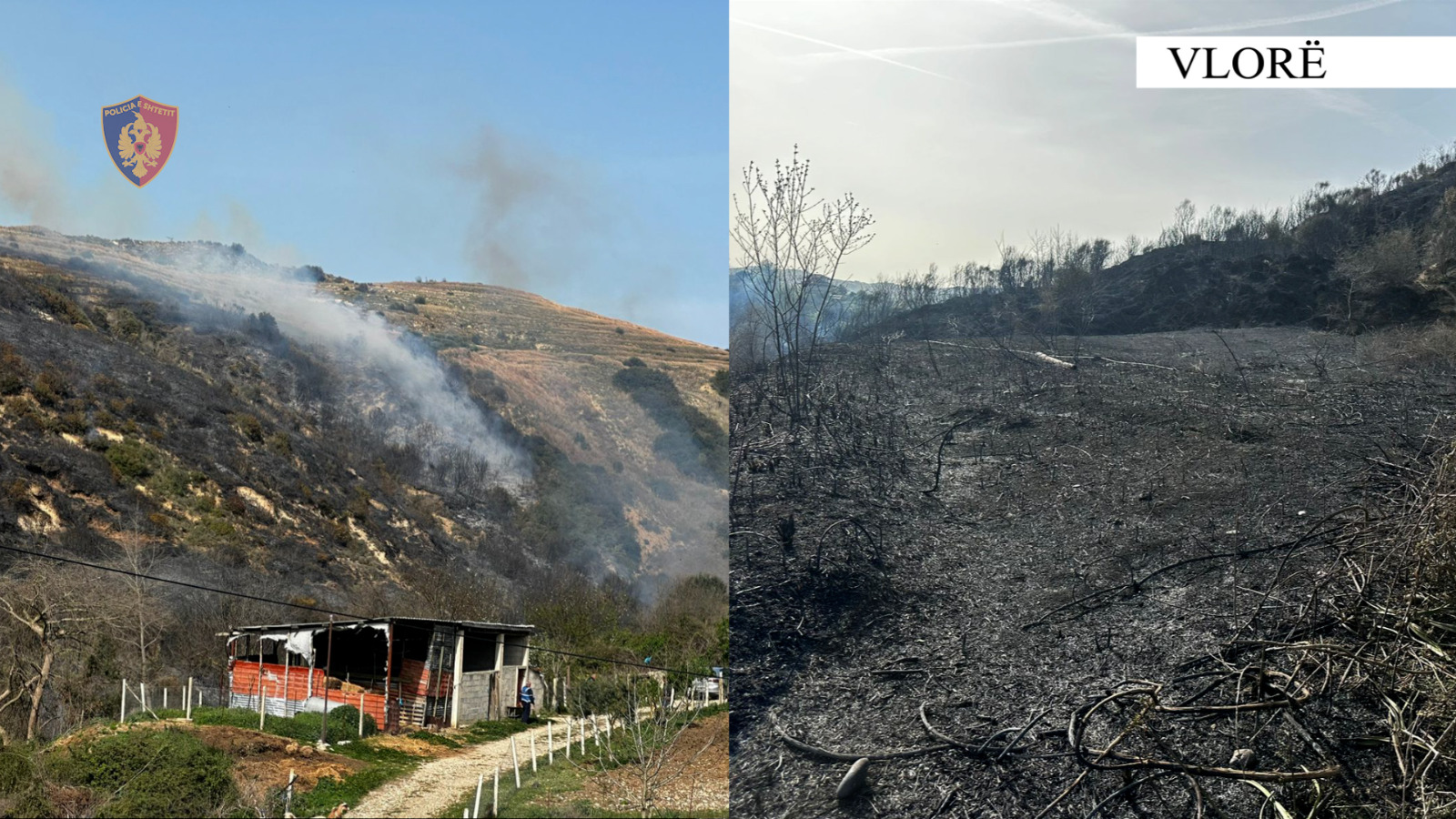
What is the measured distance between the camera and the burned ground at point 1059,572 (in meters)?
10.8

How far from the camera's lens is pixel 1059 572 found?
45.1 ft

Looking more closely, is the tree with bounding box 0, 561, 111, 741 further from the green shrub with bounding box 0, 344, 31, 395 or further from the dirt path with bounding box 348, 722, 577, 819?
the green shrub with bounding box 0, 344, 31, 395

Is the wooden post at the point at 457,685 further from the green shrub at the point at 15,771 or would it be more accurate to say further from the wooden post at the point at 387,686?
the green shrub at the point at 15,771

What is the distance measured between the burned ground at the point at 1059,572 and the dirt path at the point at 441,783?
5.83 meters

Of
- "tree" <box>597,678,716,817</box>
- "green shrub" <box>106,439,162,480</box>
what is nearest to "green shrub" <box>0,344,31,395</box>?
"green shrub" <box>106,439,162,480</box>

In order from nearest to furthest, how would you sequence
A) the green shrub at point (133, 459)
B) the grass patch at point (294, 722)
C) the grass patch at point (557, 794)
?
the grass patch at point (557, 794)
the grass patch at point (294, 722)
the green shrub at point (133, 459)

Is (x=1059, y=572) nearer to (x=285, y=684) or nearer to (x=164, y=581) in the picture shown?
(x=285, y=684)

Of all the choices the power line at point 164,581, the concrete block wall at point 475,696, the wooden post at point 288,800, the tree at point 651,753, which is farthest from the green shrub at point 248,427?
the wooden post at point 288,800

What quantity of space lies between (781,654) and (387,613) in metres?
21.7

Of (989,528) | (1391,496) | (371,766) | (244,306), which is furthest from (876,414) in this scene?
(244,306)

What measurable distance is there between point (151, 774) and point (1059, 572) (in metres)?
11.0

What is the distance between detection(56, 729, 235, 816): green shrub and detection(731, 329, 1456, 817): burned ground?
23.0ft

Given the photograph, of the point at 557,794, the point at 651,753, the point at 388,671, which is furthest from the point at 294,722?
the point at 651,753

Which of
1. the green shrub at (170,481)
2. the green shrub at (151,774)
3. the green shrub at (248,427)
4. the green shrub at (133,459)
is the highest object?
the green shrub at (248,427)
